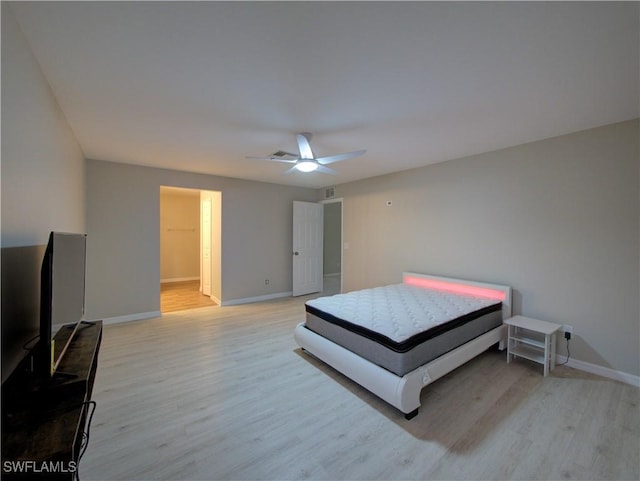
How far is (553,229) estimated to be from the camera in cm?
302

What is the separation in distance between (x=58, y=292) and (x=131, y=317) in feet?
11.3

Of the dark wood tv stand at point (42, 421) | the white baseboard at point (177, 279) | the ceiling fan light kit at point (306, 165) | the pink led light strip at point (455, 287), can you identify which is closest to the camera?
the dark wood tv stand at point (42, 421)

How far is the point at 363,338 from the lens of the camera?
2.43 metres

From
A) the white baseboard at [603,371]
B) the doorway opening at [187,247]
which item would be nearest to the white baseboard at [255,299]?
the doorway opening at [187,247]

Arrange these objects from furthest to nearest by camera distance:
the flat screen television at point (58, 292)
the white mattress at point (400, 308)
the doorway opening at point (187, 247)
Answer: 1. the doorway opening at point (187, 247)
2. the white mattress at point (400, 308)
3. the flat screen television at point (58, 292)

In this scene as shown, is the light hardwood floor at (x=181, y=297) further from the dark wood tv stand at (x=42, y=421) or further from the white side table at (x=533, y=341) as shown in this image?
the white side table at (x=533, y=341)

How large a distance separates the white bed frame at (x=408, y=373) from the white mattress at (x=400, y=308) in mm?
249

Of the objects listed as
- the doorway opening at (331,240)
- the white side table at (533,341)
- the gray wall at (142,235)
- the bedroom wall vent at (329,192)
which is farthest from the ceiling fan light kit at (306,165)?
the doorway opening at (331,240)

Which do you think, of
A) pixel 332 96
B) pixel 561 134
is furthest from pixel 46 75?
pixel 561 134

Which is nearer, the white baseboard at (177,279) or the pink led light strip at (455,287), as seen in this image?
the pink led light strip at (455,287)

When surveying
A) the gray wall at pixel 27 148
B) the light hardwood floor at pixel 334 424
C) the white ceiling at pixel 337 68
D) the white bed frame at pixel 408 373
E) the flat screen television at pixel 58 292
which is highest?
the white ceiling at pixel 337 68

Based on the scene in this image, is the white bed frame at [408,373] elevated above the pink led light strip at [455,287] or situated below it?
below

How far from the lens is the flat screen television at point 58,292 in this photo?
117 centimetres

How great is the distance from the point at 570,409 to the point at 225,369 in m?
3.05
